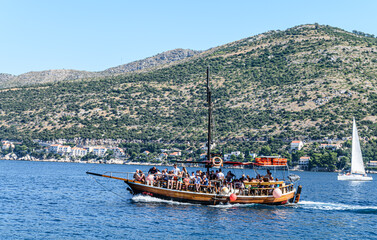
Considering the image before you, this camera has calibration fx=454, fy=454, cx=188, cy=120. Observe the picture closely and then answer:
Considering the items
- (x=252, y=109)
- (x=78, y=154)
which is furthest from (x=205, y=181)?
(x=78, y=154)

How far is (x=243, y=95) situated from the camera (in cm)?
18200

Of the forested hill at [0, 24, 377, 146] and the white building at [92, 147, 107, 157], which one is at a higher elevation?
the forested hill at [0, 24, 377, 146]

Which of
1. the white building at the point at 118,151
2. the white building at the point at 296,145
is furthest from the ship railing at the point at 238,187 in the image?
the white building at the point at 118,151

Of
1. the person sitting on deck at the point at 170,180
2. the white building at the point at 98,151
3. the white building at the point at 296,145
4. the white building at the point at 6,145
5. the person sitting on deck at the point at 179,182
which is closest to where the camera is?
the person sitting on deck at the point at 179,182

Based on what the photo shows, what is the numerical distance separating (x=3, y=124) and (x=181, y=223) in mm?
178791

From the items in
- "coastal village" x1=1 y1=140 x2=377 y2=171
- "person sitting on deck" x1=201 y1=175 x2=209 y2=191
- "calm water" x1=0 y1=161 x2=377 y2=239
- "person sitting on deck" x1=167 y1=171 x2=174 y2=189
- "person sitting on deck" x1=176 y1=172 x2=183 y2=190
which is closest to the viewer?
"calm water" x1=0 y1=161 x2=377 y2=239

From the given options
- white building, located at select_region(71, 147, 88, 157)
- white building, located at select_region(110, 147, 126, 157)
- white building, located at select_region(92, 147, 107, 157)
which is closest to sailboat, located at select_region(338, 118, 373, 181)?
white building, located at select_region(110, 147, 126, 157)

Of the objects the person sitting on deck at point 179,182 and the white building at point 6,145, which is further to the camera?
the white building at point 6,145

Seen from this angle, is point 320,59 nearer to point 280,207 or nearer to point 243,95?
point 243,95

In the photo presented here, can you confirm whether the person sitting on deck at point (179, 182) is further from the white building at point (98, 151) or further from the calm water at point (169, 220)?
the white building at point (98, 151)

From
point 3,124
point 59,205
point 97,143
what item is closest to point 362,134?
point 97,143

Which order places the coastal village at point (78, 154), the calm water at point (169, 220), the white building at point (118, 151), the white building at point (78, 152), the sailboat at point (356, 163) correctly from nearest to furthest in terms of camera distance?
the calm water at point (169, 220) < the sailboat at point (356, 163) < the coastal village at point (78, 154) < the white building at point (118, 151) < the white building at point (78, 152)

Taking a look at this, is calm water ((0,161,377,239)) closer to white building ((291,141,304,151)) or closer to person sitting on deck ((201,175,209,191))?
person sitting on deck ((201,175,209,191))

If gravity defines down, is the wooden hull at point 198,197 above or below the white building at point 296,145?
below
